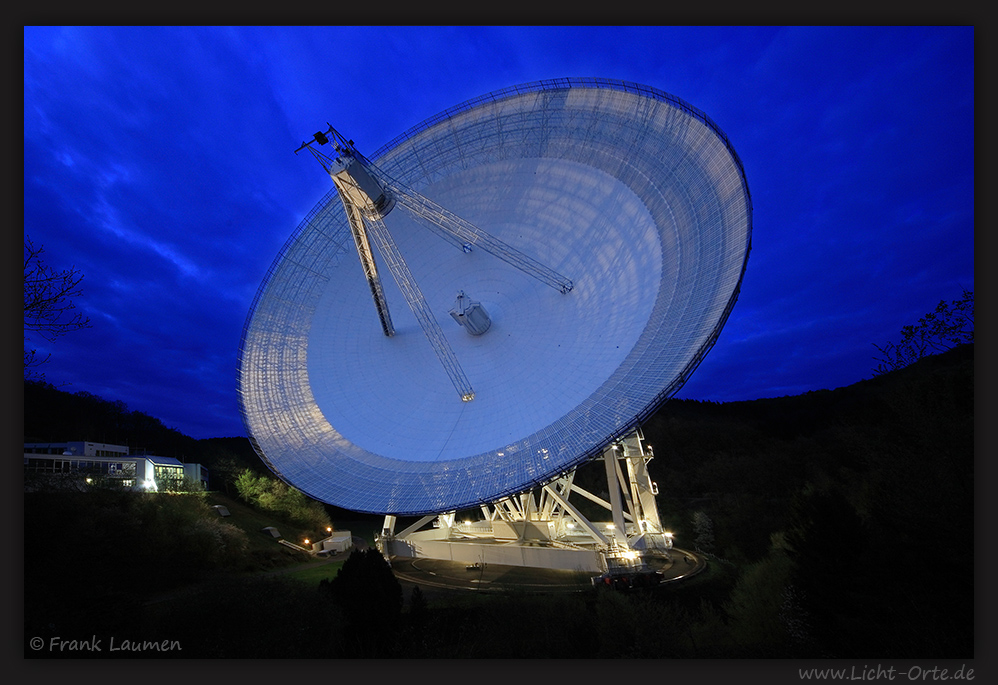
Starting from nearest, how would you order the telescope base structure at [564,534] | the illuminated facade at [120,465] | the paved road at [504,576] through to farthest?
the telescope base structure at [564,534]
the paved road at [504,576]
the illuminated facade at [120,465]

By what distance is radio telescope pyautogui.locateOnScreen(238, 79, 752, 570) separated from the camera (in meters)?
→ 9.90

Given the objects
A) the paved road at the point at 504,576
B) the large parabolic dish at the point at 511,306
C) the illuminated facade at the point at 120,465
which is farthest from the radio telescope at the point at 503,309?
the illuminated facade at the point at 120,465

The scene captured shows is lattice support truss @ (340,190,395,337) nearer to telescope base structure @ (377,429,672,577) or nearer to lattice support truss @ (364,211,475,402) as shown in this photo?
lattice support truss @ (364,211,475,402)

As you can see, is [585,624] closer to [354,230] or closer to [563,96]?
[354,230]

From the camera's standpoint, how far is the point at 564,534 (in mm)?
16641

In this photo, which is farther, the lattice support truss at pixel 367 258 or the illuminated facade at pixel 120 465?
the illuminated facade at pixel 120 465

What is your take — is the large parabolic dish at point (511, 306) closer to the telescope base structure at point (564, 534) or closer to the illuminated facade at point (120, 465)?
the telescope base structure at point (564, 534)

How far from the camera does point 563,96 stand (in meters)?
13.3

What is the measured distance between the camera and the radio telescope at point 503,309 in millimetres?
9898

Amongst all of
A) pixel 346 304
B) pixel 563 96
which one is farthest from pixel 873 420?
pixel 346 304

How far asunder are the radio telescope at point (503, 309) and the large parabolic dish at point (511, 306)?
45 mm

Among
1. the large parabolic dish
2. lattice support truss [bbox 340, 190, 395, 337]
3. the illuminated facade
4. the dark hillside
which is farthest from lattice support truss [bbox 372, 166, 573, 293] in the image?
the illuminated facade

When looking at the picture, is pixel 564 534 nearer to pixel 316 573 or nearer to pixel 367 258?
pixel 316 573

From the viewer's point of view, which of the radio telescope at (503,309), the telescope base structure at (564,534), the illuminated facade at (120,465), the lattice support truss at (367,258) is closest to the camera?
the radio telescope at (503,309)
